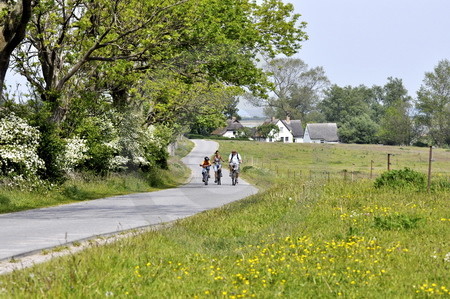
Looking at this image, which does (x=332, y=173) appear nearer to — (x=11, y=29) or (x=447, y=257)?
(x=11, y=29)

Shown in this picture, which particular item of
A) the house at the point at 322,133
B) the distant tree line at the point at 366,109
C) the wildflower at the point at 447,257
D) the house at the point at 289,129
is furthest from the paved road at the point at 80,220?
the house at the point at 289,129

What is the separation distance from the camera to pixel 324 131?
16275cm

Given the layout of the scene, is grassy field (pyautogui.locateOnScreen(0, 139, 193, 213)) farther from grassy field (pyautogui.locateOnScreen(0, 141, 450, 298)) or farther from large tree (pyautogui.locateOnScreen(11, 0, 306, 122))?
grassy field (pyautogui.locateOnScreen(0, 141, 450, 298))

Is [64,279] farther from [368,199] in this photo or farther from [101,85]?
[101,85]

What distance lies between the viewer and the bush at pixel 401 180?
65.1 ft

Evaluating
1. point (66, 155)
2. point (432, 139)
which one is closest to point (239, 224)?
point (66, 155)

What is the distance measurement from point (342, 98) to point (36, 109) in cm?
15128

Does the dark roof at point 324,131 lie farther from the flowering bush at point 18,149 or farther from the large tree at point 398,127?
the flowering bush at point 18,149

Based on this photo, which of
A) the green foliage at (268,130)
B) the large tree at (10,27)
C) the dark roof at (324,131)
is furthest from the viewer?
the dark roof at (324,131)

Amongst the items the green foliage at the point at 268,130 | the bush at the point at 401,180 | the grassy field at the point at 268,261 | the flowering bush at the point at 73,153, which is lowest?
the grassy field at the point at 268,261

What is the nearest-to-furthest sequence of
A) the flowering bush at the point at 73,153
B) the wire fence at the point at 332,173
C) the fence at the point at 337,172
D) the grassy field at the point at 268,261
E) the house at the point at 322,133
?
the grassy field at the point at 268,261
the flowering bush at the point at 73,153
the wire fence at the point at 332,173
the fence at the point at 337,172
the house at the point at 322,133

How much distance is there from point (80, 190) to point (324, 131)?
14379 cm

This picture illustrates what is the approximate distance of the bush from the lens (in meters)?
19.8

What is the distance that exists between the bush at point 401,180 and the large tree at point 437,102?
11314 centimetres
